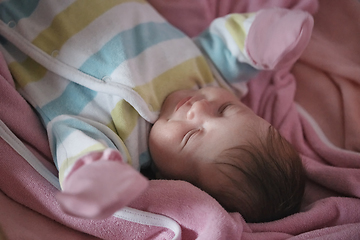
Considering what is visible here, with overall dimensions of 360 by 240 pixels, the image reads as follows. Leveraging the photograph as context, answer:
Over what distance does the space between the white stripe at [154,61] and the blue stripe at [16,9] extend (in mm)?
313

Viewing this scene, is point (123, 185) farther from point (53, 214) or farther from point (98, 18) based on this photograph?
point (98, 18)

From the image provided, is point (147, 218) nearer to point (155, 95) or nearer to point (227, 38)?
point (155, 95)

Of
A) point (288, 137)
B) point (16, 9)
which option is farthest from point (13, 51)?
point (288, 137)

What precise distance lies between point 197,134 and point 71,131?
0.31m

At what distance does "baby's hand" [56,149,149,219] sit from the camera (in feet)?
1.78

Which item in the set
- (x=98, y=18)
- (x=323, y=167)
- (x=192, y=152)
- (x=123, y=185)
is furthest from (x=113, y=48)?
(x=323, y=167)

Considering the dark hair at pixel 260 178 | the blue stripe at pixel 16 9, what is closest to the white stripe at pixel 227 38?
the dark hair at pixel 260 178

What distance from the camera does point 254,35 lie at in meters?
1.05

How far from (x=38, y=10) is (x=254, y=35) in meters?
0.65

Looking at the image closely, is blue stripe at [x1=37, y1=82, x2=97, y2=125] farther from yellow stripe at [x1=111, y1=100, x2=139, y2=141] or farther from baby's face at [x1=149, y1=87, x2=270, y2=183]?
baby's face at [x1=149, y1=87, x2=270, y2=183]

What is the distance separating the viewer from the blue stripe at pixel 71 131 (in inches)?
31.9

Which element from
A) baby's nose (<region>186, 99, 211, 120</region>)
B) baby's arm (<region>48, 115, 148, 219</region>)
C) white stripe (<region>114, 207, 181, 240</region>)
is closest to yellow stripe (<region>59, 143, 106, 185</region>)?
baby's arm (<region>48, 115, 148, 219</region>)

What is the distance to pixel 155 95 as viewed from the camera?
3.12 ft

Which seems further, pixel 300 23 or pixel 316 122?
pixel 316 122
